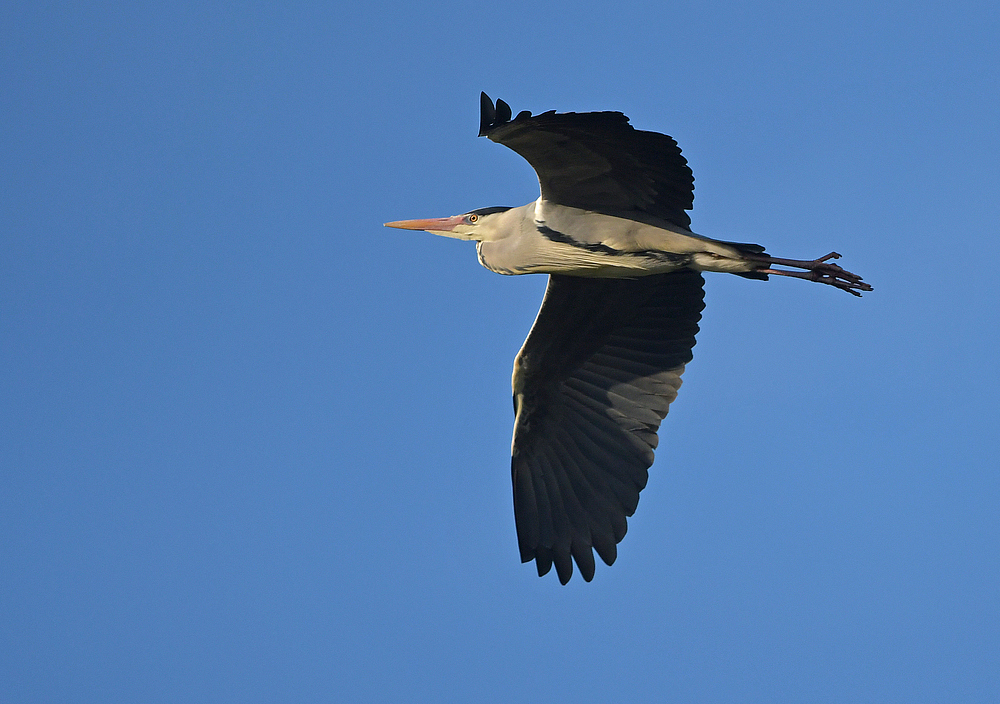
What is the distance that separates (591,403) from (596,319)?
2.46 ft

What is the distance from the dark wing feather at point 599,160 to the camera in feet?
23.2

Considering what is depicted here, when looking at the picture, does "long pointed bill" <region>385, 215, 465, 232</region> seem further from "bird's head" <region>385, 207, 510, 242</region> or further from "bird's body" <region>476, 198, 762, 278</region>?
"bird's body" <region>476, 198, 762, 278</region>

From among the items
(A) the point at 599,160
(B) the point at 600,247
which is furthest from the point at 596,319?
(A) the point at 599,160

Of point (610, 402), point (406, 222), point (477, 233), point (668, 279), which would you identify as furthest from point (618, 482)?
point (406, 222)

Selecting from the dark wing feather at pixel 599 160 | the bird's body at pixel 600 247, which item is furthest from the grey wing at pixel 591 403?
the dark wing feather at pixel 599 160

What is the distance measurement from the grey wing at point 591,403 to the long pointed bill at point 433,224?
3.30 ft

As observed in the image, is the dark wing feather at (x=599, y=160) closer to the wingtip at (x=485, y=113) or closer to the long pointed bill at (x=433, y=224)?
the wingtip at (x=485, y=113)

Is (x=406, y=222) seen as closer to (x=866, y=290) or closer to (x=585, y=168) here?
(x=585, y=168)

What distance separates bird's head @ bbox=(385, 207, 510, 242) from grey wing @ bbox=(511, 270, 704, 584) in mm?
720

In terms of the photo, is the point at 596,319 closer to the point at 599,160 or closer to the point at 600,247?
the point at 600,247

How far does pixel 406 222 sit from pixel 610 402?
252 centimetres

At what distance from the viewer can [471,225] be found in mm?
8867

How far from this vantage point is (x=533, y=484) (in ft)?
30.1

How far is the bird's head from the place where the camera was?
8586 millimetres
